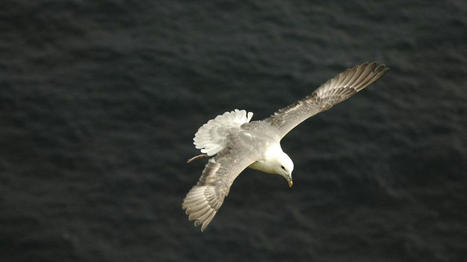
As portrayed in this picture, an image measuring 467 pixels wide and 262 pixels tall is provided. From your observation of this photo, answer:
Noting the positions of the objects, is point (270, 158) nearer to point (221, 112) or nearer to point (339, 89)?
point (339, 89)

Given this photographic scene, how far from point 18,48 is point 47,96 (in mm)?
1635

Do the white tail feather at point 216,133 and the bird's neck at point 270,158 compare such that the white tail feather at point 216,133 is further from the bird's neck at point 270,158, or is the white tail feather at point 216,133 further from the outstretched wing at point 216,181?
the bird's neck at point 270,158

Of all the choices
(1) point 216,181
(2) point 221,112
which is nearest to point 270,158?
(1) point 216,181

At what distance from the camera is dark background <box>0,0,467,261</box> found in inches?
554

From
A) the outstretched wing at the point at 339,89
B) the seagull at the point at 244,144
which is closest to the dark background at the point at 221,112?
the outstretched wing at the point at 339,89

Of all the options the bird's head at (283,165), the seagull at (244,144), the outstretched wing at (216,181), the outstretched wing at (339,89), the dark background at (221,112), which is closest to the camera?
the outstretched wing at (216,181)

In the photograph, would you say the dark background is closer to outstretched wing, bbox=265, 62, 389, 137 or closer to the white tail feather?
outstretched wing, bbox=265, 62, 389, 137

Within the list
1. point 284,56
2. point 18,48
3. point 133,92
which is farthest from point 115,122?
point 284,56

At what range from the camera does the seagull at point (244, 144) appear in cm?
888

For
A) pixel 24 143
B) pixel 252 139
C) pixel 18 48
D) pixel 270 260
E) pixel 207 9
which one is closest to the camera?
pixel 252 139

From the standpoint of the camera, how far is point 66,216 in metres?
14.0

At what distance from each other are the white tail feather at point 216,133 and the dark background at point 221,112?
4.11 m

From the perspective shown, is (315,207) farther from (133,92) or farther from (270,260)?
(133,92)

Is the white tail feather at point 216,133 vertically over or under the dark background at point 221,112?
over
